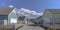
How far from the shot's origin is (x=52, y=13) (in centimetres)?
2323

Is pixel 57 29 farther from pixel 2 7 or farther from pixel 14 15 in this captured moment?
pixel 2 7

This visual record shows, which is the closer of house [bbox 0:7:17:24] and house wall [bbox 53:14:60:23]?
house wall [bbox 53:14:60:23]

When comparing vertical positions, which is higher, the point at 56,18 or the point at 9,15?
the point at 9,15

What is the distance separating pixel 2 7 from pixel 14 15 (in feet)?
15.3

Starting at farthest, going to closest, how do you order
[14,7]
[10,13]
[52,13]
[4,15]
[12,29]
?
[14,7], [10,13], [4,15], [52,13], [12,29]

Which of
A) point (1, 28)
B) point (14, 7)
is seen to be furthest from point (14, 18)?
point (1, 28)

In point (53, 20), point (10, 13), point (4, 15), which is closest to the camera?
point (53, 20)

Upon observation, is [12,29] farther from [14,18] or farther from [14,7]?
[14,7]

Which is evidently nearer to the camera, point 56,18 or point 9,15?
point 56,18

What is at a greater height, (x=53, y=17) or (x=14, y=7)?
(x=14, y=7)

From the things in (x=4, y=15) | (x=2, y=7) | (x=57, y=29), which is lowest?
(x=57, y=29)

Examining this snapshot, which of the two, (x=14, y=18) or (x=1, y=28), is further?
(x=14, y=18)

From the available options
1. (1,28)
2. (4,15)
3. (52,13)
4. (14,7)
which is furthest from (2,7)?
(1,28)

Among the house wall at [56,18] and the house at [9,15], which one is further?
the house at [9,15]
